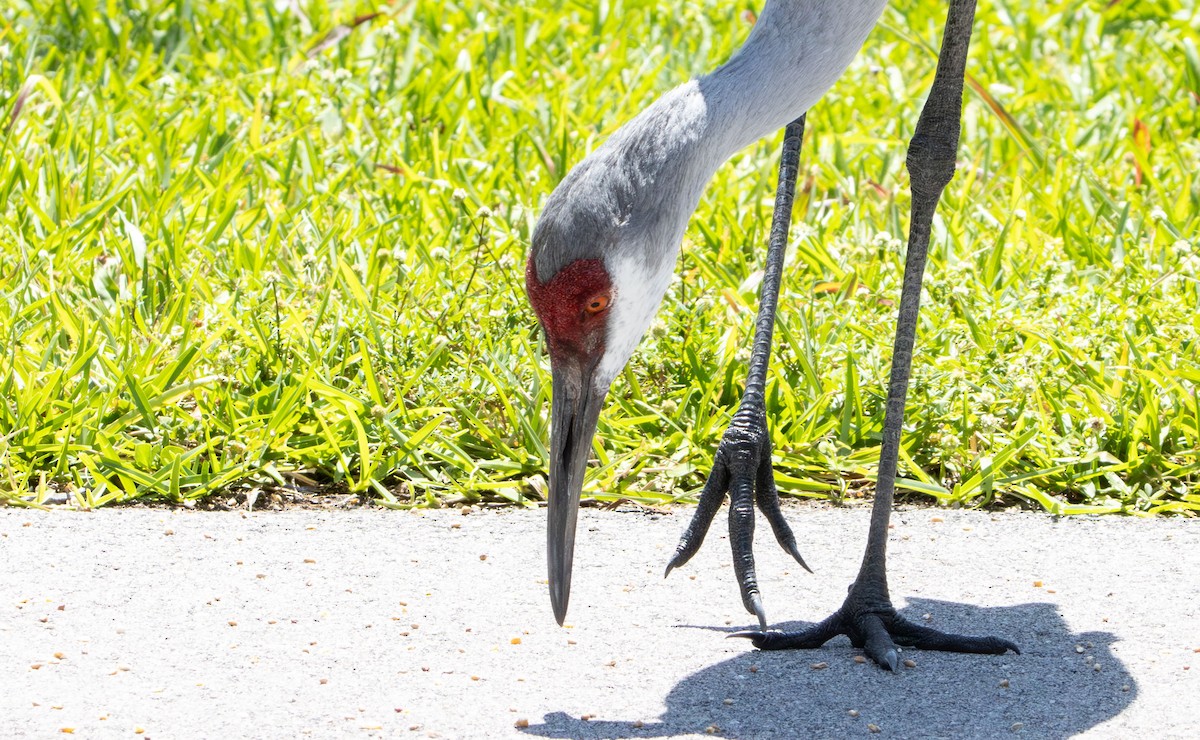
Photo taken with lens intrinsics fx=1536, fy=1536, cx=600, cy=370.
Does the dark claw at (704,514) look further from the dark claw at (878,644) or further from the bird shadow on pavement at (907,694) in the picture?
the dark claw at (878,644)

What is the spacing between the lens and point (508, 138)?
Answer: 671cm

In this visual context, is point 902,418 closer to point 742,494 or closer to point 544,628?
point 742,494

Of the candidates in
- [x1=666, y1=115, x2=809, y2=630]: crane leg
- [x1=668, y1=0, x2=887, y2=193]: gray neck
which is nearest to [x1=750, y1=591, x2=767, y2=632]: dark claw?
[x1=666, y1=115, x2=809, y2=630]: crane leg

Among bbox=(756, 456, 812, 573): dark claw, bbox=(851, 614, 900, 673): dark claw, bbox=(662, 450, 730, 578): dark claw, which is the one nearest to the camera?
bbox=(851, 614, 900, 673): dark claw

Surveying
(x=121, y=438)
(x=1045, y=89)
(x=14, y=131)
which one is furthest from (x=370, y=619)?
(x=1045, y=89)

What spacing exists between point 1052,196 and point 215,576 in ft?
12.4

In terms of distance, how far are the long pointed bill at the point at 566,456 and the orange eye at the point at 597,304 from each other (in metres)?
0.18

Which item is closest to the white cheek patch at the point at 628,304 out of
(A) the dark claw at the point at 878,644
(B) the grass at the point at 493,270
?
(A) the dark claw at the point at 878,644

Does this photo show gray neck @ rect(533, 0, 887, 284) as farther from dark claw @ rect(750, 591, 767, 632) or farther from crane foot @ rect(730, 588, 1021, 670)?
crane foot @ rect(730, 588, 1021, 670)

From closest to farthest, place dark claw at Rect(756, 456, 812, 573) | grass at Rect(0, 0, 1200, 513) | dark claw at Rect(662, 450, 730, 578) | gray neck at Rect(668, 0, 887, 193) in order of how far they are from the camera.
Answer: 1. gray neck at Rect(668, 0, 887, 193)
2. dark claw at Rect(662, 450, 730, 578)
3. dark claw at Rect(756, 456, 812, 573)
4. grass at Rect(0, 0, 1200, 513)

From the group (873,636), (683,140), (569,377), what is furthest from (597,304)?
(873,636)

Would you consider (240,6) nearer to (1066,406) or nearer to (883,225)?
(883,225)

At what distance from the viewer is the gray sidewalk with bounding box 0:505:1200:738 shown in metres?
3.22

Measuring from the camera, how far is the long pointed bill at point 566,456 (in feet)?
11.1
